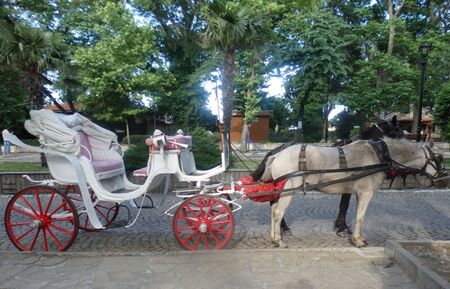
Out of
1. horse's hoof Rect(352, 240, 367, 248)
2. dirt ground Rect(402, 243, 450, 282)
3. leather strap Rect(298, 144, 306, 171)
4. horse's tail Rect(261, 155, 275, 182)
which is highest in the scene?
leather strap Rect(298, 144, 306, 171)

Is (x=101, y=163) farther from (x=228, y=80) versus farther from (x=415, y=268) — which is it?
(x=228, y=80)

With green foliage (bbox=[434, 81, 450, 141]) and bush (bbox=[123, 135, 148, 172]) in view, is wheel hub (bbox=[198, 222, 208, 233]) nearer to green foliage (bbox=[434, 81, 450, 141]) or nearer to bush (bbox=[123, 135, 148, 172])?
bush (bbox=[123, 135, 148, 172])

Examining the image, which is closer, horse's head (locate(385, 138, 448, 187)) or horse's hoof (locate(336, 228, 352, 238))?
horse's head (locate(385, 138, 448, 187))

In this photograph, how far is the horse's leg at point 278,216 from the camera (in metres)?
5.92

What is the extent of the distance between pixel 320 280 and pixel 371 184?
1.91 m

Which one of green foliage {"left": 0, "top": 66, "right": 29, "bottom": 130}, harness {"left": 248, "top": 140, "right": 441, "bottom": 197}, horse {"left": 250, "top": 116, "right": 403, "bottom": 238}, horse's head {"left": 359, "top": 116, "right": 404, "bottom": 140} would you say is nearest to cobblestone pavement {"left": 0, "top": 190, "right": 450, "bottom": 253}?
horse {"left": 250, "top": 116, "right": 403, "bottom": 238}

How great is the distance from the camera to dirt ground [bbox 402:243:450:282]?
16.1 ft

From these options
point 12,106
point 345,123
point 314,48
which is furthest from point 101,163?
point 345,123

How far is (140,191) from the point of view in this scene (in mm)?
6141

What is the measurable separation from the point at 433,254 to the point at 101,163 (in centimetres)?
503

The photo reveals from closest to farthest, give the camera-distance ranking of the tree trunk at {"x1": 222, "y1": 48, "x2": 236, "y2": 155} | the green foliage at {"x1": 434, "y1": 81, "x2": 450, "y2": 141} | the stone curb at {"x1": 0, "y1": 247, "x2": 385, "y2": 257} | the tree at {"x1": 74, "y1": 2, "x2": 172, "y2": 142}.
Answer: the stone curb at {"x1": 0, "y1": 247, "x2": 385, "y2": 257} < the green foliage at {"x1": 434, "y1": 81, "x2": 450, "y2": 141} < the tree trunk at {"x1": 222, "y1": 48, "x2": 236, "y2": 155} < the tree at {"x1": 74, "y1": 2, "x2": 172, "y2": 142}

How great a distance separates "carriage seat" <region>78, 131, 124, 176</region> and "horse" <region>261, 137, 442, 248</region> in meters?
2.64

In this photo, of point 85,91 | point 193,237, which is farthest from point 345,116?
point 193,237

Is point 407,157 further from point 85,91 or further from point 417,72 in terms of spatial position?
point 85,91
